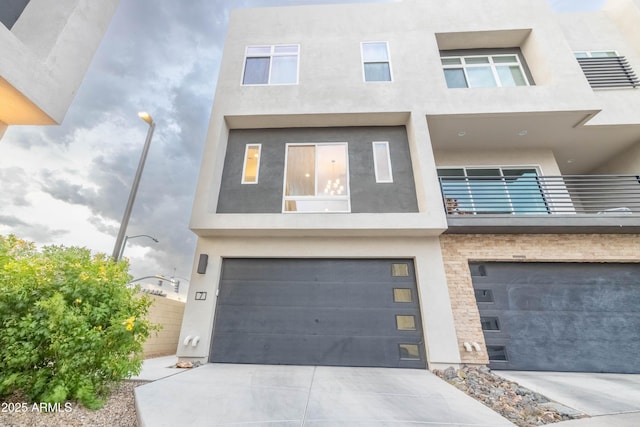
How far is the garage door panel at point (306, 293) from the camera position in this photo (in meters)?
5.27

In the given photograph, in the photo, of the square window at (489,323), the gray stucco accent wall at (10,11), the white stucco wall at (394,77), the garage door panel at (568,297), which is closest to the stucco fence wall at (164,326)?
the white stucco wall at (394,77)

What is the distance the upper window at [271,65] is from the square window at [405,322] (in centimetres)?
657

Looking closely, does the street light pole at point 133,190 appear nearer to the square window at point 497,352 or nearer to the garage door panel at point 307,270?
the garage door panel at point 307,270

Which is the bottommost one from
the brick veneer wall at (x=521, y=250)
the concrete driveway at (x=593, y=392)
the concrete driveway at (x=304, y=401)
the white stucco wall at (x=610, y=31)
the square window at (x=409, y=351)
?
the concrete driveway at (x=593, y=392)

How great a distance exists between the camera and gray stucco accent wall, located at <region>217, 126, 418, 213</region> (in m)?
5.88

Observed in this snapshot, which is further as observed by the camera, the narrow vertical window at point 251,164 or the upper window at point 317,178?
the narrow vertical window at point 251,164

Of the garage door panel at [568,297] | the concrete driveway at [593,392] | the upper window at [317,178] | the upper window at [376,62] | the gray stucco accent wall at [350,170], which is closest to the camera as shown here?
the concrete driveway at [593,392]

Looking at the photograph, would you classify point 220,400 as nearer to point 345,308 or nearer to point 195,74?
point 345,308

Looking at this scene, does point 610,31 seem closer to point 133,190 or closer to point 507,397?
point 507,397

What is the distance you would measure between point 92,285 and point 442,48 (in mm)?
10130

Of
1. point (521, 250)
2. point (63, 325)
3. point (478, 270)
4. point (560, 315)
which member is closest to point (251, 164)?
point (63, 325)

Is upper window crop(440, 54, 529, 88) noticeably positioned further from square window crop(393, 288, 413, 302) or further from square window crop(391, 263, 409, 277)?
square window crop(393, 288, 413, 302)

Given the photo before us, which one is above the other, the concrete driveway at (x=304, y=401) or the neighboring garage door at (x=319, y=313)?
the neighboring garage door at (x=319, y=313)

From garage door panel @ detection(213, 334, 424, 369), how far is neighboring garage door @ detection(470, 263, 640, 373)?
202 centimetres
